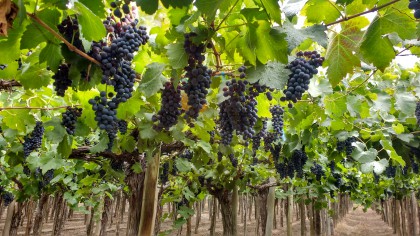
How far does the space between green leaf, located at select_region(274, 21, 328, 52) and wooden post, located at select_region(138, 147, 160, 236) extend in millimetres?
2682

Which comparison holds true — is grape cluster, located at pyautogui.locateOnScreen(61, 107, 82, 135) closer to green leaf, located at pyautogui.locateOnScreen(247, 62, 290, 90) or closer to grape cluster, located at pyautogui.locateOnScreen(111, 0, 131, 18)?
grape cluster, located at pyautogui.locateOnScreen(111, 0, 131, 18)

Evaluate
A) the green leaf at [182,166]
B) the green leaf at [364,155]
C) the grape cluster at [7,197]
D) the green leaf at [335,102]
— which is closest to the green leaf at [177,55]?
the green leaf at [335,102]

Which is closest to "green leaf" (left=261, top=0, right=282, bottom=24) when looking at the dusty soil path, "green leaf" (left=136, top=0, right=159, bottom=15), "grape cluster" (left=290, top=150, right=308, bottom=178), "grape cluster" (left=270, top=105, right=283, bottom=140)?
"green leaf" (left=136, top=0, right=159, bottom=15)

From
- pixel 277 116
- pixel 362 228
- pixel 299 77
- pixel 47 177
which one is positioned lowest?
pixel 362 228

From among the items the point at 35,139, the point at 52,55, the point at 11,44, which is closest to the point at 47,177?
the point at 35,139

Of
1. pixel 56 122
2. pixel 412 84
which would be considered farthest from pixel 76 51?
pixel 412 84

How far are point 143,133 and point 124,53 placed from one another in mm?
1682

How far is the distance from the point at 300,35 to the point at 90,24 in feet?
3.46

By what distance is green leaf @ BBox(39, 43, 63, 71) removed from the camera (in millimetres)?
1833

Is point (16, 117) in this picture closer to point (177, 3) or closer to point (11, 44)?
point (11, 44)

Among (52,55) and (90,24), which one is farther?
(52,55)

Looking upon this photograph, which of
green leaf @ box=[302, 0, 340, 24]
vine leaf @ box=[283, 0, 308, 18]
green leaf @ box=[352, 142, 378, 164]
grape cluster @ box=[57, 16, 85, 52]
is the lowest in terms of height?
green leaf @ box=[352, 142, 378, 164]

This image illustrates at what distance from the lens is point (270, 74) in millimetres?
1910

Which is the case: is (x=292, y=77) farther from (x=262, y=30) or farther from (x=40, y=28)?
(x=40, y=28)
